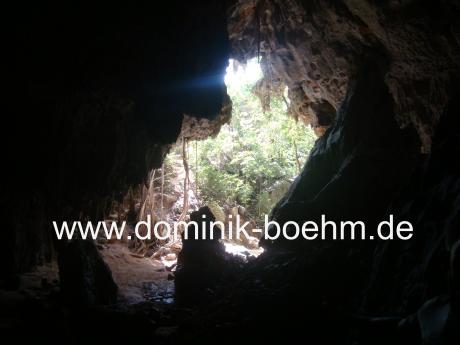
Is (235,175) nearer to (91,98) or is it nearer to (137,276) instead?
(137,276)

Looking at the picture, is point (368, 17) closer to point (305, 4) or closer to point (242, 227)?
point (305, 4)

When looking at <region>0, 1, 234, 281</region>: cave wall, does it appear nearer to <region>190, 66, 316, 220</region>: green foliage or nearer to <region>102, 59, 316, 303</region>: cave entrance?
<region>102, 59, 316, 303</region>: cave entrance

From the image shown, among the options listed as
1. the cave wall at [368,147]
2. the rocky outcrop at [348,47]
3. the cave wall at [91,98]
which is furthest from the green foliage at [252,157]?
the cave wall at [91,98]

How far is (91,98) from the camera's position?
25.6 feet

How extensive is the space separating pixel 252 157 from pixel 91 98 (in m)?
13.6

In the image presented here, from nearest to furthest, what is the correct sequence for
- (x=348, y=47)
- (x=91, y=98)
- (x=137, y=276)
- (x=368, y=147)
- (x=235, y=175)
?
(x=91, y=98) → (x=368, y=147) → (x=348, y=47) → (x=137, y=276) → (x=235, y=175)

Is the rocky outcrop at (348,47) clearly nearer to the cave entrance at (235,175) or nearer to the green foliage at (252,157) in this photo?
the cave entrance at (235,175)

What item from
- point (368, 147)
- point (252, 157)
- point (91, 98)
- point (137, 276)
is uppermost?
point (252, 157)

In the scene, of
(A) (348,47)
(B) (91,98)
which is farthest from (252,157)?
(B) (91,98)

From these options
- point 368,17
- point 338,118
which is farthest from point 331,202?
point 368,17

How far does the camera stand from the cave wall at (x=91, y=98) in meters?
6.21

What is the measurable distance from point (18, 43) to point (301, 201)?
6343 mm

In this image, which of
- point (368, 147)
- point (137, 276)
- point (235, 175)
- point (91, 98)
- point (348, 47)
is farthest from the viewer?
point (235, 175)

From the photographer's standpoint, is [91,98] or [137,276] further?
[137,276]
